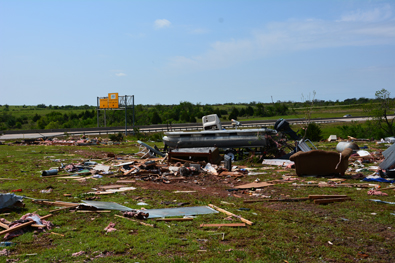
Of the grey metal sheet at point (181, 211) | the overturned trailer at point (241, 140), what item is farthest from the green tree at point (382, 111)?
the grey metal sheet at point (181, 211)

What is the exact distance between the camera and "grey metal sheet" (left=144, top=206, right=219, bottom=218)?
7688 mm

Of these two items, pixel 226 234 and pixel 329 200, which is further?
pixel 329 200

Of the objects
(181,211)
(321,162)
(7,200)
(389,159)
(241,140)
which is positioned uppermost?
(241,140)

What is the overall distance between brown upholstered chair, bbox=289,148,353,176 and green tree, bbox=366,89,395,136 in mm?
27248

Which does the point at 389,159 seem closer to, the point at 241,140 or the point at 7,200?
the point at 241,140

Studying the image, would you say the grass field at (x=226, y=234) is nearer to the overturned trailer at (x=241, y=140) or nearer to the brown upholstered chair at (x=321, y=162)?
the brown upholstered chair at (x=321, y=162)

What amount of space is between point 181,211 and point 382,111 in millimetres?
36447

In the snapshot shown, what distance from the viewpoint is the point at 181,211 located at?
26.2 ft

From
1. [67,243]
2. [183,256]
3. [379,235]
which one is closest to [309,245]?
[379,235]

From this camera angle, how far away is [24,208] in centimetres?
794

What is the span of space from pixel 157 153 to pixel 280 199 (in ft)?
38.4

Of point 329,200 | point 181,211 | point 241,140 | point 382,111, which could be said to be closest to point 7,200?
point 181,211

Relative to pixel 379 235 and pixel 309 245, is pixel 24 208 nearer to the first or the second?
pixel 309 245

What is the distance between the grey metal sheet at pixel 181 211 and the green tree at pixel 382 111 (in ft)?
111
